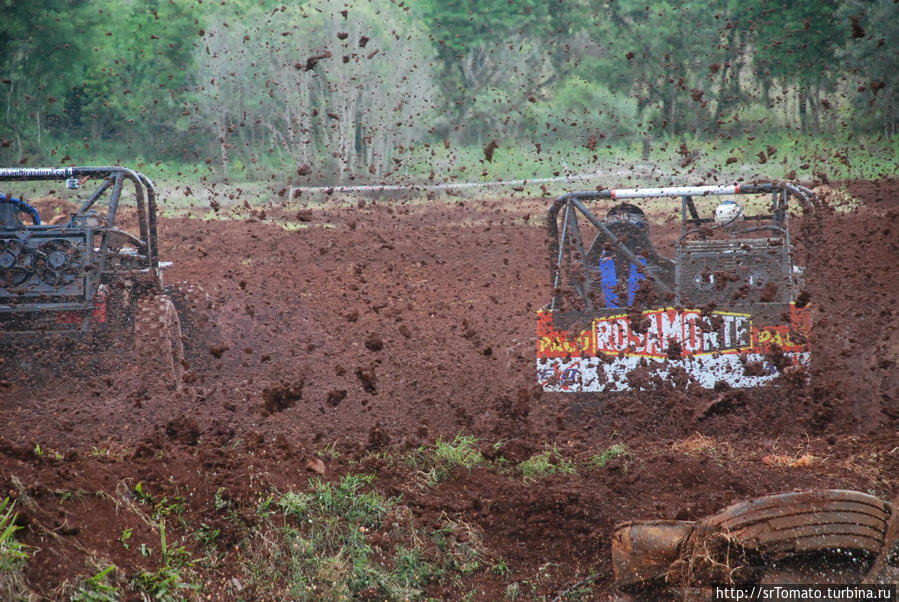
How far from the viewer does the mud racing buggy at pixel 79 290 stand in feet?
24.4

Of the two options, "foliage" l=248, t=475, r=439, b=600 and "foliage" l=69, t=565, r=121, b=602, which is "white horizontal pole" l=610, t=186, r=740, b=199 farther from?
"foliage" l=69, t=565, r=121, b=602

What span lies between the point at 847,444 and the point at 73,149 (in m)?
27.3

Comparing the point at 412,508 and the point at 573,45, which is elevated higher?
the point at 573,45

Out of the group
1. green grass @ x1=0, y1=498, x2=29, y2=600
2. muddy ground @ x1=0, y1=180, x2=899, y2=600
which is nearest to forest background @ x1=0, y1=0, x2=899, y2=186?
muddy ground @ x1=0, y1=180, x2=899, y2=600

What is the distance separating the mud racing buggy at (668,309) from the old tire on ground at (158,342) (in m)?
3.65

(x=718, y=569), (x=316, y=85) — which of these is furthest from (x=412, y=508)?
(x=316, y=85)

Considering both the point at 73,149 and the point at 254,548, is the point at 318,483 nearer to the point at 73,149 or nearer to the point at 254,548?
the point at 254,548

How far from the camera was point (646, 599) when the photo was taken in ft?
11.2

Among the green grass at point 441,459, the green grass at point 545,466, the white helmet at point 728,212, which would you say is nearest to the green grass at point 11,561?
the green grass at point 441,459

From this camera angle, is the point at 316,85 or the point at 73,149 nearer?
the point at 316,85

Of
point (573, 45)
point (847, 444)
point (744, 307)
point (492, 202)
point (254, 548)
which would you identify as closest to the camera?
point (254, 548)

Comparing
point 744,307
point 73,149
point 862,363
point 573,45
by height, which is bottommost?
point 862,363

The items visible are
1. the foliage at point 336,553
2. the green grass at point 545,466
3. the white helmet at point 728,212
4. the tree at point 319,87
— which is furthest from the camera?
the tree at point 319,87

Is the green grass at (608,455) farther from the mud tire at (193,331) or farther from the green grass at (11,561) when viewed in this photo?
the mud tire at (193,331)
